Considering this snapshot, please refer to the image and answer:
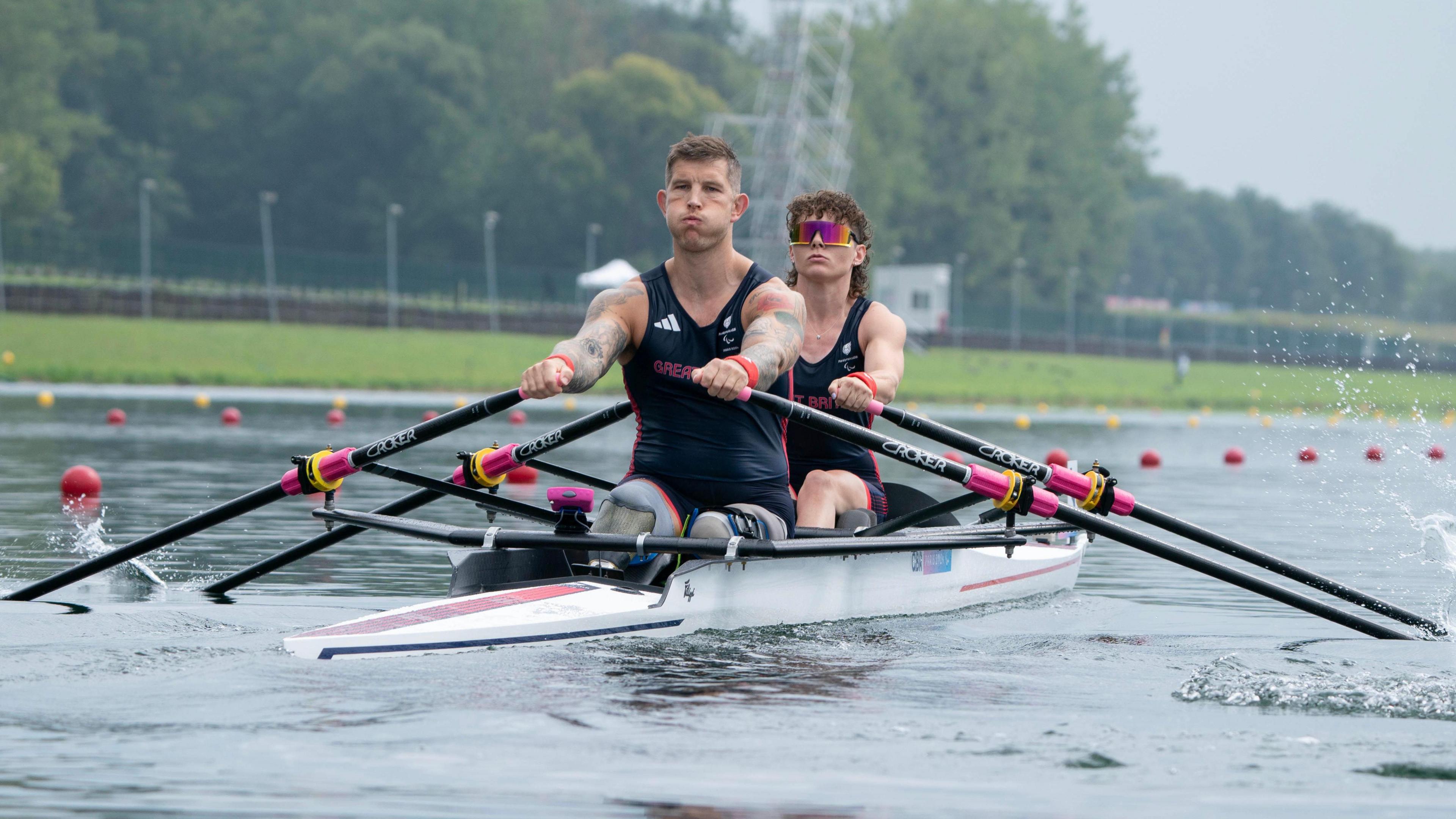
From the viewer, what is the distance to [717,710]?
516 centimetres

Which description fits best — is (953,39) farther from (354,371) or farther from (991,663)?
(991,663)

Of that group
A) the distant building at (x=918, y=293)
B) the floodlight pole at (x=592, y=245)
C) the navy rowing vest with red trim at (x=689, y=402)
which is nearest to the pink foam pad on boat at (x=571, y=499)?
the navy rowing vest with red trim at (x=689, y=402)

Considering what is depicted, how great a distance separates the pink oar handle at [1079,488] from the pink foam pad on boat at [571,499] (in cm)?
218

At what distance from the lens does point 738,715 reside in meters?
5.09

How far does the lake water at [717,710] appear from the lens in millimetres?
4203

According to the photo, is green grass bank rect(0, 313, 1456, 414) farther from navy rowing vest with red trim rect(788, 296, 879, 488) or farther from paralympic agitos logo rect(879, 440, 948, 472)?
paralympic agitos logo rect(879, 440, 948, 472)

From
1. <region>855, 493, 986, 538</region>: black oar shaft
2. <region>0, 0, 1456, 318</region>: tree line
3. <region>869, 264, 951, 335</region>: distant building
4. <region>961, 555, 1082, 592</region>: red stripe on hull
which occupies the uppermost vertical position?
<region>0, 0, 1456, 318</region>: tree line

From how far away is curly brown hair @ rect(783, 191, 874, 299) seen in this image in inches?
318

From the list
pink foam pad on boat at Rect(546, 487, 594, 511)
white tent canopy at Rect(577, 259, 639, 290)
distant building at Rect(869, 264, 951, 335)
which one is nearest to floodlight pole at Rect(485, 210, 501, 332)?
white tent canopy at Rect(577, 259, 639, 290)

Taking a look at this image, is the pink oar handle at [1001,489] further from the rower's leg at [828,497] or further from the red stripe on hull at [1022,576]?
the red stripe on hull at [1022,576]

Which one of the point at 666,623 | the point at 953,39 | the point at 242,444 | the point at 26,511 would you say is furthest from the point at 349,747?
Answer: the point at 953,39

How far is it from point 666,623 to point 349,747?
1.90 metres

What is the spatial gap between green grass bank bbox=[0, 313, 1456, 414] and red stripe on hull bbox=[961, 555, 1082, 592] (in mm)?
26302

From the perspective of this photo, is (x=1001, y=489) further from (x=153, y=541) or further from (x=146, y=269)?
(x=146, y=269)
